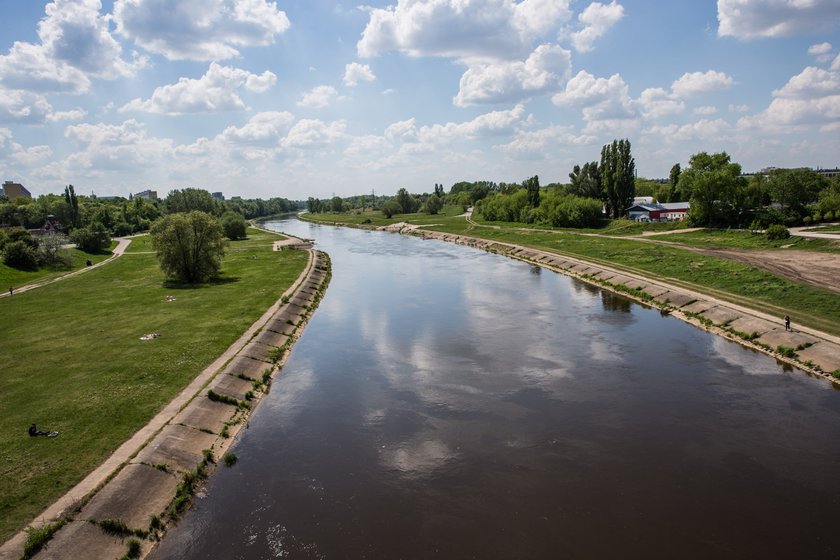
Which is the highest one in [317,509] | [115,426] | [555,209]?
[555,209]

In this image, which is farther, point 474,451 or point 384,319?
point 384,319

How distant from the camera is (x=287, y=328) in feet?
128

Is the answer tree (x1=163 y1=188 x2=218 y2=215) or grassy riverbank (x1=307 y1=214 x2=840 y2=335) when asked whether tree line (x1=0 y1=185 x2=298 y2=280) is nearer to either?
tree (x1=163 y1=188 x2=218 y2=215)

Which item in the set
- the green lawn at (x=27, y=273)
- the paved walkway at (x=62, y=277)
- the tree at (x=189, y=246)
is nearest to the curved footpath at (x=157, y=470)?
the tree at (x=189, y=246)

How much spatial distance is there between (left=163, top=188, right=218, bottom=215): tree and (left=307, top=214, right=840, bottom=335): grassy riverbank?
103 meters

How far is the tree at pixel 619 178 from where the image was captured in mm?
100375

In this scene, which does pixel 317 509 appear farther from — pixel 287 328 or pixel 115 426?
pixel 287 328

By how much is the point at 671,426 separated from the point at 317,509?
15.5 meters

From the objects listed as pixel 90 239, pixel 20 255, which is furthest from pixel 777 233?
pixel 90 239

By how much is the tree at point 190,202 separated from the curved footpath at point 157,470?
137m

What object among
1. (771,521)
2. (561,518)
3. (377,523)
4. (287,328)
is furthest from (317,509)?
(287,328)

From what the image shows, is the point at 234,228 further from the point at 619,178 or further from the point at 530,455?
the point at 530,455

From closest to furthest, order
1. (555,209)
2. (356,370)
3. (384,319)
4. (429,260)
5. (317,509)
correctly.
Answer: (317,509)
(356,370)
(384,319)
(429,260)
(555,209)

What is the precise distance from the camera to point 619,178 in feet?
328
